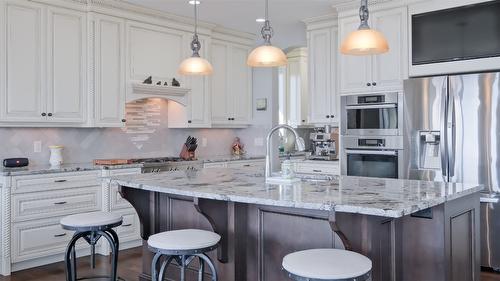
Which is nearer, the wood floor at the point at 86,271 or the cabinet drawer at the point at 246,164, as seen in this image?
the wood floor at the point at 86,271

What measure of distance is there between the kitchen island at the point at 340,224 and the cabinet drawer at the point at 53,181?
4.75 feet

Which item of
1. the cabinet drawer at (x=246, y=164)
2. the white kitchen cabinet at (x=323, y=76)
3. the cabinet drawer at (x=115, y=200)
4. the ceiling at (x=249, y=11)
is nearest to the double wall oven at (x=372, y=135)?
the white kitchen cabinet at (x=323, y=76)

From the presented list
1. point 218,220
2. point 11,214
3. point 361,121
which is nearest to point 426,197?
point 218,220

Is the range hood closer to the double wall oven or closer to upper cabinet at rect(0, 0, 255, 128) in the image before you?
upper cabinet at rect(0, 0, 255, 128)

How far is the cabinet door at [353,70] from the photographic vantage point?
480 centimetres

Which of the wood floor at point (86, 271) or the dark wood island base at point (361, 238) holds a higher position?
the dark wood island base at point (361, 238)

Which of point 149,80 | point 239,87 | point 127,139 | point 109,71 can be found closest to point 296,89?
point 239,87

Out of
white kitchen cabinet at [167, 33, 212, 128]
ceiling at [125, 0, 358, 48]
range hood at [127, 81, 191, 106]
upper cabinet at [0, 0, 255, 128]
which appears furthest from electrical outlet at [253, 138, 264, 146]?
ceiling at [125, 0, 358, 48]

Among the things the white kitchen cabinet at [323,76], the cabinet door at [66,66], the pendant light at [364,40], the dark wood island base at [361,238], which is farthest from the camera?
the white kitchen cabinet at [323,76]

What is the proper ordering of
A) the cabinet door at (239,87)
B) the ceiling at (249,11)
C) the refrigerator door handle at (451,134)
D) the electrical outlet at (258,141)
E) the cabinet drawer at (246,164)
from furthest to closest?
the electrical outlet at (258,141)
the cabinet door at (239,87)
the cabinet drawer at (246,164)
the ceiling at (249,11)
the refrigerator door handle at (451,134)

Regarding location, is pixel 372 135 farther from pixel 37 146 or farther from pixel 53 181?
pixel 37 146

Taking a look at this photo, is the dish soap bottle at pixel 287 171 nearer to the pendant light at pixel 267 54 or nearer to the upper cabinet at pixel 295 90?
the pendant light at pixel 267 54

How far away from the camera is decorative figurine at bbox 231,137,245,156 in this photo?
21.9ft

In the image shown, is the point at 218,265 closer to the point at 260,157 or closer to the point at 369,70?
the point at 369,70
